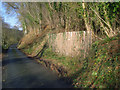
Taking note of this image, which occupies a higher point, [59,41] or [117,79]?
[59,41]

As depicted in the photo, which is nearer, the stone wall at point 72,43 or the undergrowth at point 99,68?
the undergrowth at point 99,68

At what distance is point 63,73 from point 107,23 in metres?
4.21

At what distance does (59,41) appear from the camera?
1264 centimetres

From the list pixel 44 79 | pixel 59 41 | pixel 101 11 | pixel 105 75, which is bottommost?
pixel 44 79

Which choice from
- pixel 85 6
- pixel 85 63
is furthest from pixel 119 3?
pixel 85 63

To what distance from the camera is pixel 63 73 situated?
7371mm

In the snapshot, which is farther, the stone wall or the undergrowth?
the stone wall

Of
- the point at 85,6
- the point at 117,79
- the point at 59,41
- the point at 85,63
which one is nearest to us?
the point at 117,79

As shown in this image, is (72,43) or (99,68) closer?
(99,68)

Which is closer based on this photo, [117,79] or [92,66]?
[117,79]

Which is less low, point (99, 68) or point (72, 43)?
point (72, 43)

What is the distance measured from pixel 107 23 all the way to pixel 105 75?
4.41 meters

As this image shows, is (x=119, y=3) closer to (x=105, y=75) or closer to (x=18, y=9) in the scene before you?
(x=105, y=75)

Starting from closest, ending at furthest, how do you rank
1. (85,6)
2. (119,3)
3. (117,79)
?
(117,79) → (119,3) → (85,6)
